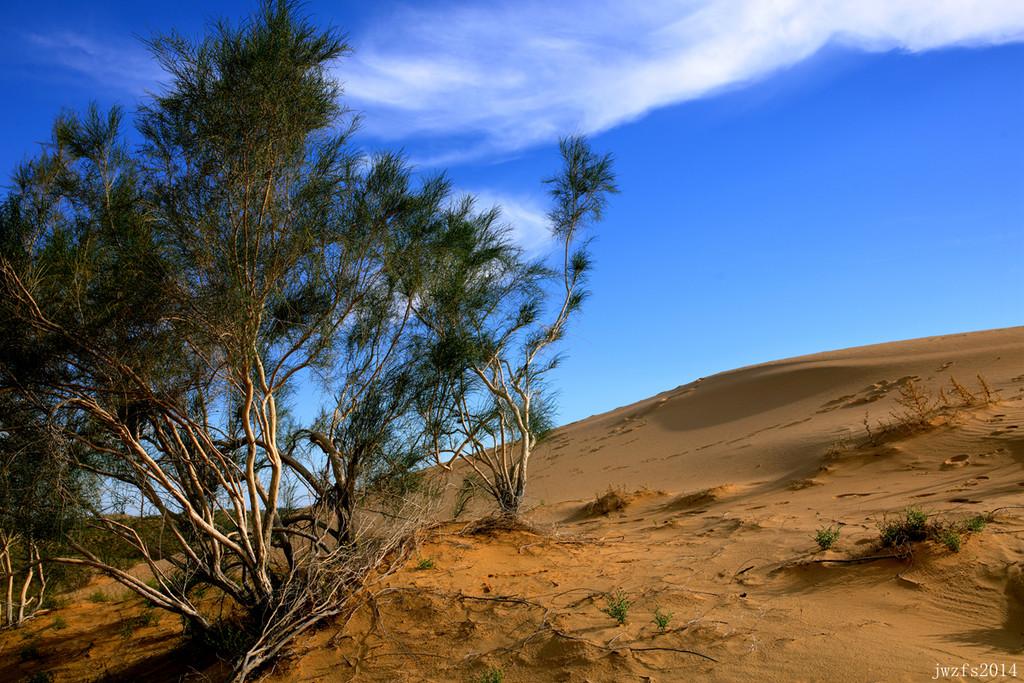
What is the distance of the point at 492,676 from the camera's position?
17.2 feet

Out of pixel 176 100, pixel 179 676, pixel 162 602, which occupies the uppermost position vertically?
pixel 176 100

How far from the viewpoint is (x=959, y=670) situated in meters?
4.56

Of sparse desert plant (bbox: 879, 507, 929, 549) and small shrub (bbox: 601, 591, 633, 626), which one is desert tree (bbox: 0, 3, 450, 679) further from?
sparse desert plant (bbox: 879, 507, 929, 549)

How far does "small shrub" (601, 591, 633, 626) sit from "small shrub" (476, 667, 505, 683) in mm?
1050

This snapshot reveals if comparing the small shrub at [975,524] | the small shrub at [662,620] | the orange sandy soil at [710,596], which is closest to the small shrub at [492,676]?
the orange sandy soil at [710,596]

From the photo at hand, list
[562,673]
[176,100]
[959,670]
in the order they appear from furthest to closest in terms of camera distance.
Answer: [176,100] → [562,673] → [959,670]

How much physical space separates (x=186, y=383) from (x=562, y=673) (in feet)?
12.3

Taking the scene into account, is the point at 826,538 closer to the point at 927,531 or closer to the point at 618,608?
the point at 927,531

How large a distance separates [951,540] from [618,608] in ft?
9.39

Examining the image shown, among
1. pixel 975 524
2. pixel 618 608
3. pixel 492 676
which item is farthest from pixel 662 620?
pixel 975 524

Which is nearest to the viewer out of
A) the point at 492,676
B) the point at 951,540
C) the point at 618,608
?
the point at 492,676

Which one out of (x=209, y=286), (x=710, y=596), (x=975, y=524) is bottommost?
(x=710, y=596)

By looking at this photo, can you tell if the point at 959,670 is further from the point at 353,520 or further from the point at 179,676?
the point at 179,676

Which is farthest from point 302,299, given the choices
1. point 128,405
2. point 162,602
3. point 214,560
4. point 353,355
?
point 162,602
